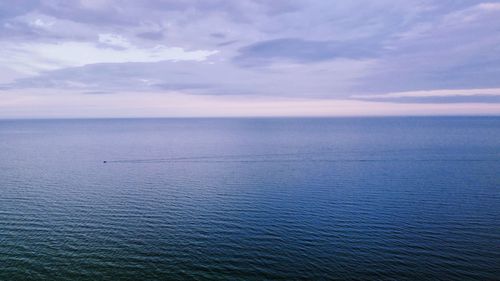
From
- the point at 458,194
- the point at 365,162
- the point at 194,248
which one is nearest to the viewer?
the point at 194,248

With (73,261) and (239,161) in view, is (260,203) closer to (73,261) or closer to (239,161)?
(73,261)

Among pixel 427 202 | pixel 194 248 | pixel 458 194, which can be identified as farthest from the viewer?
pixel 458 194

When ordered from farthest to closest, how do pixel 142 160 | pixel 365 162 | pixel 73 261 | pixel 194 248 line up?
1. pixel 142 160
2. pixel 365 162
3. pixel 194 248
4. pixel 73 261

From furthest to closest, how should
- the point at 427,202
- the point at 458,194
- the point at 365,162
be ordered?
the point at 365,162 → the point at 458,194 → the point at 427,202

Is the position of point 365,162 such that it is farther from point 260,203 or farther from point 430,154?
point 260,203

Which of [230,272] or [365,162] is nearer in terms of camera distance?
[230,272]

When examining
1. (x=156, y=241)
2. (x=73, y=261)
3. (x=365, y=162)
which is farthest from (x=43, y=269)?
(x=365, y=162)

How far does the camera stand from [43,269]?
3516 centimetres

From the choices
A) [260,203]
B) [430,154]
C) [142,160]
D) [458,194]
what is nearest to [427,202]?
[458,194]

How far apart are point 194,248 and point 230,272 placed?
280 inches

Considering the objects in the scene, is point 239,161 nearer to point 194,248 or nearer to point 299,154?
point 299,154

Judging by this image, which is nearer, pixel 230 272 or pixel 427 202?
pixel 230 272

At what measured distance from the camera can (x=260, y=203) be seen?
5731 centimetres

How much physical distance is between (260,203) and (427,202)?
29475 mm
